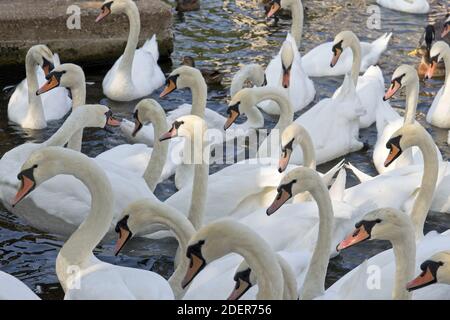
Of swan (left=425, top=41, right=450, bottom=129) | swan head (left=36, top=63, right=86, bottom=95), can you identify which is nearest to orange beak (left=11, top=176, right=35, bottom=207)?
swan head (left=36, top=63, right=86, bottom=95)

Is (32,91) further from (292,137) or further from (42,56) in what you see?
(292,137)

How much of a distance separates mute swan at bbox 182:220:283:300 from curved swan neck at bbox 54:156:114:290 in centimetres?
144

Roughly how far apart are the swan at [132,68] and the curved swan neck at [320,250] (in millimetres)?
5352

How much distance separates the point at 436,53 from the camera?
12305 mm

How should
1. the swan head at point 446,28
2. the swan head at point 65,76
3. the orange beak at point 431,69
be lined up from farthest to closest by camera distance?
1. the swan head at point 446,28
2. the orange beak at point 431,69
3. the swan head at point 65,76

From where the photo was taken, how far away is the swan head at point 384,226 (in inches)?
281

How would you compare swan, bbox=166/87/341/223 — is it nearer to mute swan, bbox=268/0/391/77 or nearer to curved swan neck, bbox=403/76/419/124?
curved swan neck, bbox=403/76/419/124

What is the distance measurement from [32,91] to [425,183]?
4635 mm

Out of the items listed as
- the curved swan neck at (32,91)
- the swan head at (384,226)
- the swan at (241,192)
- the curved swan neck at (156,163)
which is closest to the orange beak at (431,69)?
the swan at (241,192)

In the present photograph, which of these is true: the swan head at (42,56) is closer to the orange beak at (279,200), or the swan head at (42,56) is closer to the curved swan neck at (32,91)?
the curved swan neck at (32,91)

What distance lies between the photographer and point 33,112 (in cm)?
1160
